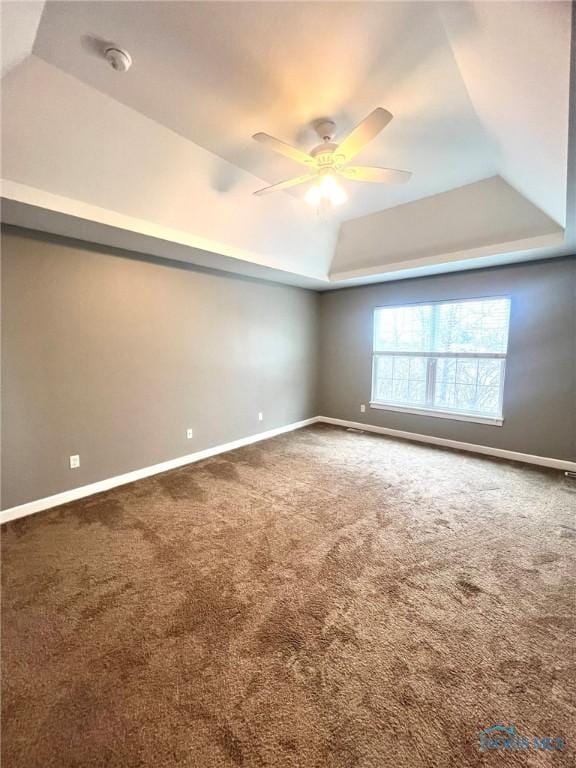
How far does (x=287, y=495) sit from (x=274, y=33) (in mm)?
3118

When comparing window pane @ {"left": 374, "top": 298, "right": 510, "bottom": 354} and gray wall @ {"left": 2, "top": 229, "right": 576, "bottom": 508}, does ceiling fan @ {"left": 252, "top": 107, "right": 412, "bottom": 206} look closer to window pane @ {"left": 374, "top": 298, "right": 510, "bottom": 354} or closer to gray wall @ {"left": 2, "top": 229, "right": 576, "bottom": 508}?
gray wall @ {"left": 2, "top": 229, "right": 576, "bottom": 508}

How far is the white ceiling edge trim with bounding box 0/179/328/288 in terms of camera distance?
2205 millimetres

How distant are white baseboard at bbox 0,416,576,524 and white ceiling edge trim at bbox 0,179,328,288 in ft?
7.52

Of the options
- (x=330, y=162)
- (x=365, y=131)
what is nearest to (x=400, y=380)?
(x=330, y=162)

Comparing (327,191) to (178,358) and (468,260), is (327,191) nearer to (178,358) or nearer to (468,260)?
(468,260)

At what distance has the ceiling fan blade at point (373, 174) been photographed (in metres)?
2.04

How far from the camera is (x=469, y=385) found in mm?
4223

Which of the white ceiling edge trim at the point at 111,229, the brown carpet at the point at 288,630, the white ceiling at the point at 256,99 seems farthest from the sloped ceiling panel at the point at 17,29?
the brown carpet at the point at 288,630

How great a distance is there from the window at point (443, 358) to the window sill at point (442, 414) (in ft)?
0.04

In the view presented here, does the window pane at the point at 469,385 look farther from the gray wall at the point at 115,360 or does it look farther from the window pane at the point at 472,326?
the gray wall at the point at 115,360

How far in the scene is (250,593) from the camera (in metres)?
1.83

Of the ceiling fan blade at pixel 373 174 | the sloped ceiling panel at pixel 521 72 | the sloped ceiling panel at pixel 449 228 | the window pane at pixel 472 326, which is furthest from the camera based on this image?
the window pane at pixel 472 326

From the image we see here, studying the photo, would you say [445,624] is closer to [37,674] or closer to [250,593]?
[250,593]

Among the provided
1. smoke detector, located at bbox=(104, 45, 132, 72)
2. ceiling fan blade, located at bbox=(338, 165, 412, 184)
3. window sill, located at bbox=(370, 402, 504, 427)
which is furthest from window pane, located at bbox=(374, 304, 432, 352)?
smoke detector, located at bbox=(104, 45, 132, 72)
